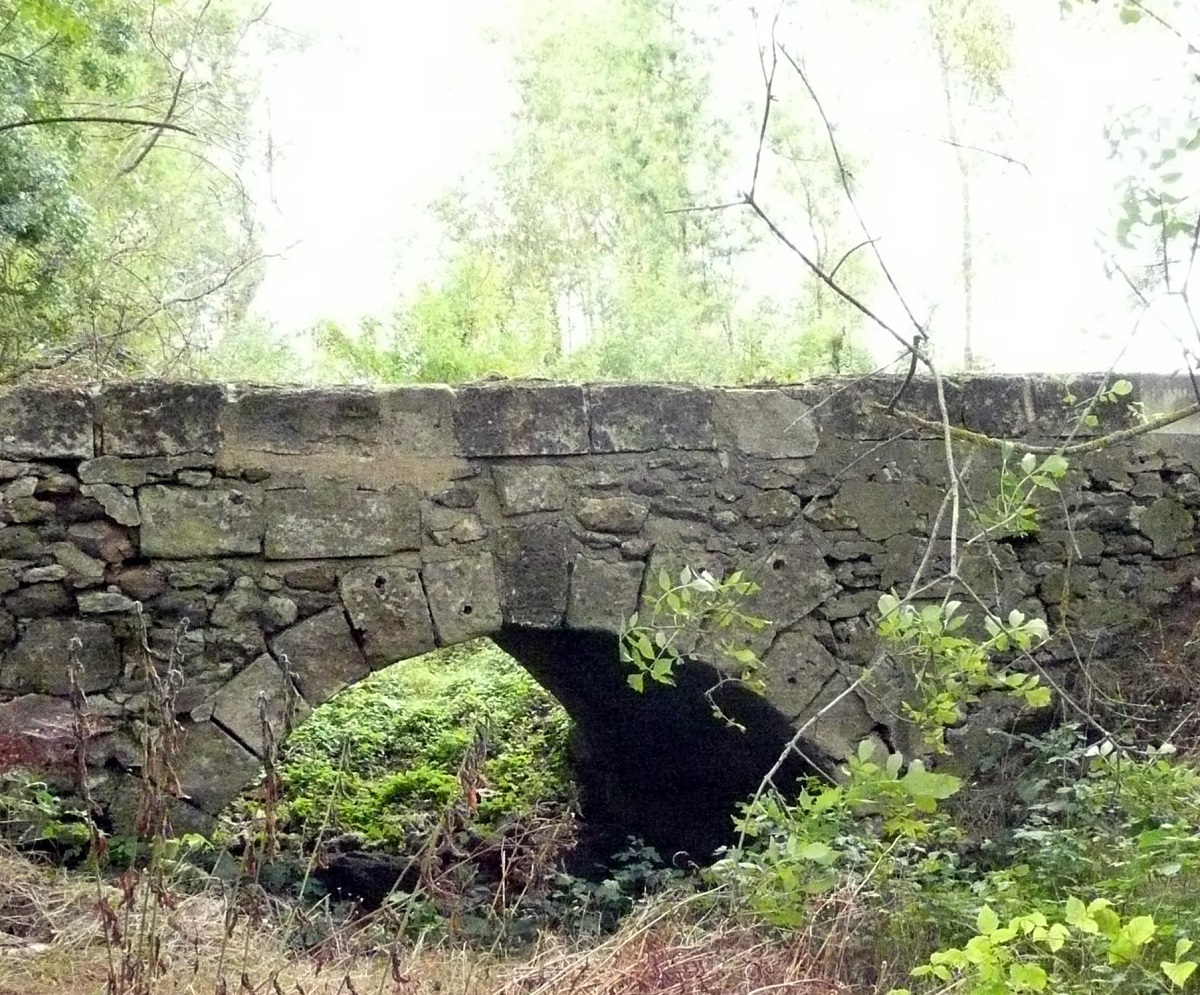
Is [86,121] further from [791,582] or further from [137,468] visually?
[791,582]

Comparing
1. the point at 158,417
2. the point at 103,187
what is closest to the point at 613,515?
the point at 158,417

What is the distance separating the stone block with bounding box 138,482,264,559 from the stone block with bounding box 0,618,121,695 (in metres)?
0.30

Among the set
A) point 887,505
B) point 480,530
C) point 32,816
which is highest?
point 887,505

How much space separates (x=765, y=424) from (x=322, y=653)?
5.68ft

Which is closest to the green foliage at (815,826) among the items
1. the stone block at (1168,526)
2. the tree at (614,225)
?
the stone block at (1168,526)

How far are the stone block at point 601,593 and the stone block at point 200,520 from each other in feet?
3.41

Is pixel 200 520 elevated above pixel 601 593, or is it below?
above

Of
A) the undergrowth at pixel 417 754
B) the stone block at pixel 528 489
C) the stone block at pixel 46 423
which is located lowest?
the undergrowth at pixel 417 754

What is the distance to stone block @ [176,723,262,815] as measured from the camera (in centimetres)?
368

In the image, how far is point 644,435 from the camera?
417 centimetres

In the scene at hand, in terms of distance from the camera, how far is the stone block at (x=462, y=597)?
393 cm

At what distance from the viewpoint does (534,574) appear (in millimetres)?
4031

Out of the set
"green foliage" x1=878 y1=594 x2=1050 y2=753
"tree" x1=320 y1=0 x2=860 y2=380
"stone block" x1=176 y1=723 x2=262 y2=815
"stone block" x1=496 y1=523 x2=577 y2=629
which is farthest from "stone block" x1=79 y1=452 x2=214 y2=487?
"tree" x1=320 y1=0 x2=860 y2=380

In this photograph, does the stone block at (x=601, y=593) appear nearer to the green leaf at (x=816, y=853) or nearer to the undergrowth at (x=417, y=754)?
the undergrowth at (x=417, y=754)
